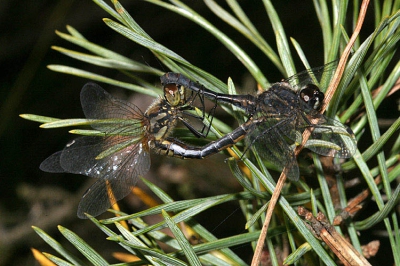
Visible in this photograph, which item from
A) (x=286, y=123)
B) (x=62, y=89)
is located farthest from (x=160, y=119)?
(x=62, y=89)

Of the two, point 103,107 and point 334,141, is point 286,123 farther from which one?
point 103,107

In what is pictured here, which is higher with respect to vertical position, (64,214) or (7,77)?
(7,77)

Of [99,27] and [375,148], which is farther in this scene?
[99,27]

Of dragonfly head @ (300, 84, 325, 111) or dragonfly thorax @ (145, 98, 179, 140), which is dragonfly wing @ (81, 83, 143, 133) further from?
dragonfly head @ (300, 84, 325, 111)

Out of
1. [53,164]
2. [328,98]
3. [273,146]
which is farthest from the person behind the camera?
[53,164]

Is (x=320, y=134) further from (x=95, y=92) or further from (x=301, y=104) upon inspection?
(x=95, y=92)

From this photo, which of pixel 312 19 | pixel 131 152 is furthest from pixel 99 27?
pixel 131 152

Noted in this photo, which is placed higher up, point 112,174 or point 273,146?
point 273,146
